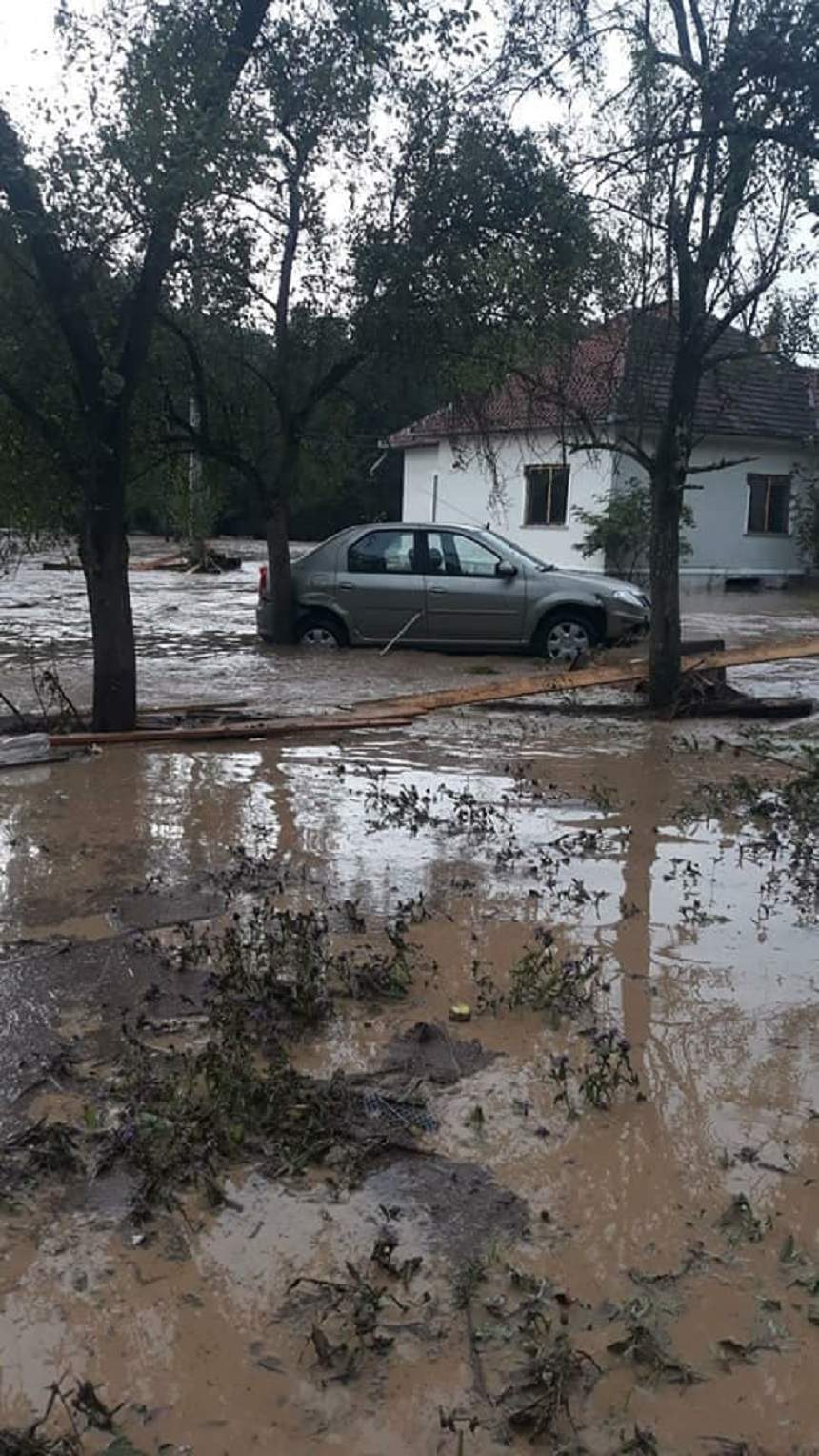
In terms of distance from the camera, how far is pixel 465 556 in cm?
1546

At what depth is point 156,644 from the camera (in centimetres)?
1780

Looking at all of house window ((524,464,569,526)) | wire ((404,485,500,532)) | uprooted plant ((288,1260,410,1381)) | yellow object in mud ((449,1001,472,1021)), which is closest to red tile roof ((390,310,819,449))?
yellow object in mud ((449,1001,472,1021))

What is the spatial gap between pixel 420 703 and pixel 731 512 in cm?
1771

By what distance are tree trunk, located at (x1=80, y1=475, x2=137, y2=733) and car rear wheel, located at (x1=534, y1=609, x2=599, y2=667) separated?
6177mm

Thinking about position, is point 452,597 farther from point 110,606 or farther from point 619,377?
point 110,606

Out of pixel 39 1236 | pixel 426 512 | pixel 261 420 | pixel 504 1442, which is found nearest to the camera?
pixel 504 1442

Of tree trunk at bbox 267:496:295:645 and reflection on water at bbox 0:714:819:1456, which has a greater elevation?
tree trunk at bbox 267:496:295:645

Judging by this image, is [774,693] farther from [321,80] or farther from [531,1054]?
[531,1054]

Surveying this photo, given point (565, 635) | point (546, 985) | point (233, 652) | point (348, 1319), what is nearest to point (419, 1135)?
point (348, 1319)

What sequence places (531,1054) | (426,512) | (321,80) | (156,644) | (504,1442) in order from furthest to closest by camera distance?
(426,512)
(156,644)
(321,80)
(531,1054)
(504,1442)

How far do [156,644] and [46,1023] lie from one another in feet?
44.3

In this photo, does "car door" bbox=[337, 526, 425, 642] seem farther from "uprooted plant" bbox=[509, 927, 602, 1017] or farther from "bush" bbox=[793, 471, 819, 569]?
"bush" bbox=[793, 471, 819, 569]

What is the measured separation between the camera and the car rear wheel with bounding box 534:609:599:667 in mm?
15188

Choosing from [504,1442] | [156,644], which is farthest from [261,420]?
[504,1442]
